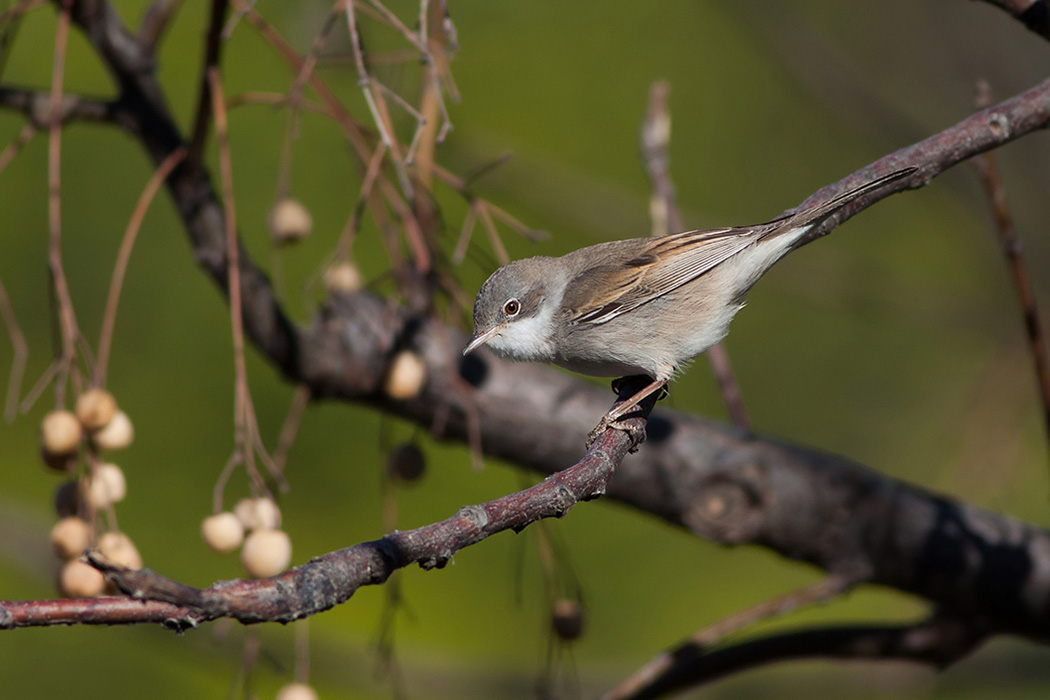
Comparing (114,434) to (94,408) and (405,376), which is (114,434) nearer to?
(94,408)

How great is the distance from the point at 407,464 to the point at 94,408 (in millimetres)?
805

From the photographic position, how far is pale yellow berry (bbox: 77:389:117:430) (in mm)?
1972

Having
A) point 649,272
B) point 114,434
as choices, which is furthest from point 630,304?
point 114,434

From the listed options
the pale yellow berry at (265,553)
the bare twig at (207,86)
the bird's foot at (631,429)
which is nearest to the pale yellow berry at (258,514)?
the pale yellow berry at (265,553)

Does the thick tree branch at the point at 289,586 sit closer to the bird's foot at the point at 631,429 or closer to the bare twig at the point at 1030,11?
the bird's foot at the point at 631,429

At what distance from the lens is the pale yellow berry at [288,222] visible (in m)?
2.52

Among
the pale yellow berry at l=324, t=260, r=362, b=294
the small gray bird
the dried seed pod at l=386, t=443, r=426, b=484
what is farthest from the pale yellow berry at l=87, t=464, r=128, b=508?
the small gray bird

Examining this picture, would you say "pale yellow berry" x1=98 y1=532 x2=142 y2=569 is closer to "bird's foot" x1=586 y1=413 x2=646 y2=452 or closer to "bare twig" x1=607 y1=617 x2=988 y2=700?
"bird's foot" x1=586 y1=413 x2=646 y2=452

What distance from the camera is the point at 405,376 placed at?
2.52 metres

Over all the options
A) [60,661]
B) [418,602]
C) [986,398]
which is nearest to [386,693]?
[418,602]

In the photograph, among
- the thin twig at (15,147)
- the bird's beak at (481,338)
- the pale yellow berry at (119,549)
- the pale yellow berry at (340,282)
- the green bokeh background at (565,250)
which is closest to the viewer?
the pale yellow berry at (119,549)

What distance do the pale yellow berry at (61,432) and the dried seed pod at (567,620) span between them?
1.10 m

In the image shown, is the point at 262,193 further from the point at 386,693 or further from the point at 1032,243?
the point at 1032,243

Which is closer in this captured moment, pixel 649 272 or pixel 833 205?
pixel 833 205
